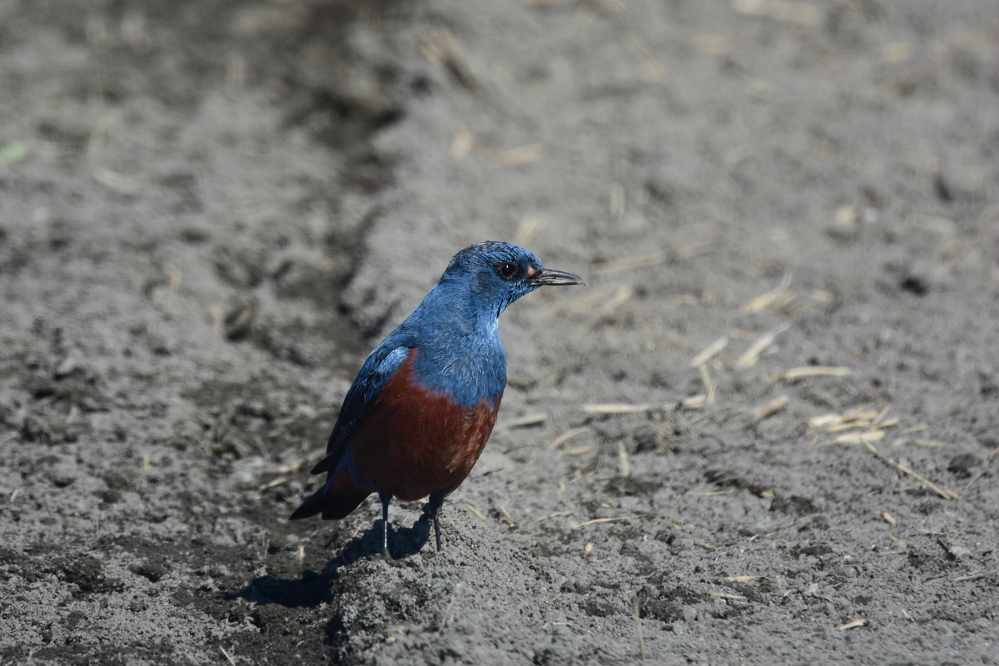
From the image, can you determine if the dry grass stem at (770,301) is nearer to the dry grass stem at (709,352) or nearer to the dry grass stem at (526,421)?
the dry grass stem at (709,352)

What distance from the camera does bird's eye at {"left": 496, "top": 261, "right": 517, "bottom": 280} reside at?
12.3 feet

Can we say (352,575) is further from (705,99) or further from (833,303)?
(705,99)

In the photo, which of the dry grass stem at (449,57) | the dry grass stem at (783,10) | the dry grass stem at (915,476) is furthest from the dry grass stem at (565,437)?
the dry grass stem at (783,10)

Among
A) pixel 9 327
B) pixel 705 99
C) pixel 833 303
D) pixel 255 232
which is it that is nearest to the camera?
pixel 9 327

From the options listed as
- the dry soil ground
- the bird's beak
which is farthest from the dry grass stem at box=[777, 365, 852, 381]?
the bird's beak

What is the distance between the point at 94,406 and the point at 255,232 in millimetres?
1698

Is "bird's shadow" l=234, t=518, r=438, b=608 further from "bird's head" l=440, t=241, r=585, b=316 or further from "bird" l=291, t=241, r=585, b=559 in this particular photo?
"bird's head" l=440, t=241, r=585, b=316

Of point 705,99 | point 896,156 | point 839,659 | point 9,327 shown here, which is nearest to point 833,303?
point 896,156

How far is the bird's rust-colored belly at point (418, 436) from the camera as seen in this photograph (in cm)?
344

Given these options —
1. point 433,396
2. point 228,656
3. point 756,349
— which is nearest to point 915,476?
point 756,349

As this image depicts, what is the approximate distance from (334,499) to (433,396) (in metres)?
0.72

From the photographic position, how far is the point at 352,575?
3.49 metres

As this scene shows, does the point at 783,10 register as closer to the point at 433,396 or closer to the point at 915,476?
the point at 915,476

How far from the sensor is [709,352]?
16.5ft
